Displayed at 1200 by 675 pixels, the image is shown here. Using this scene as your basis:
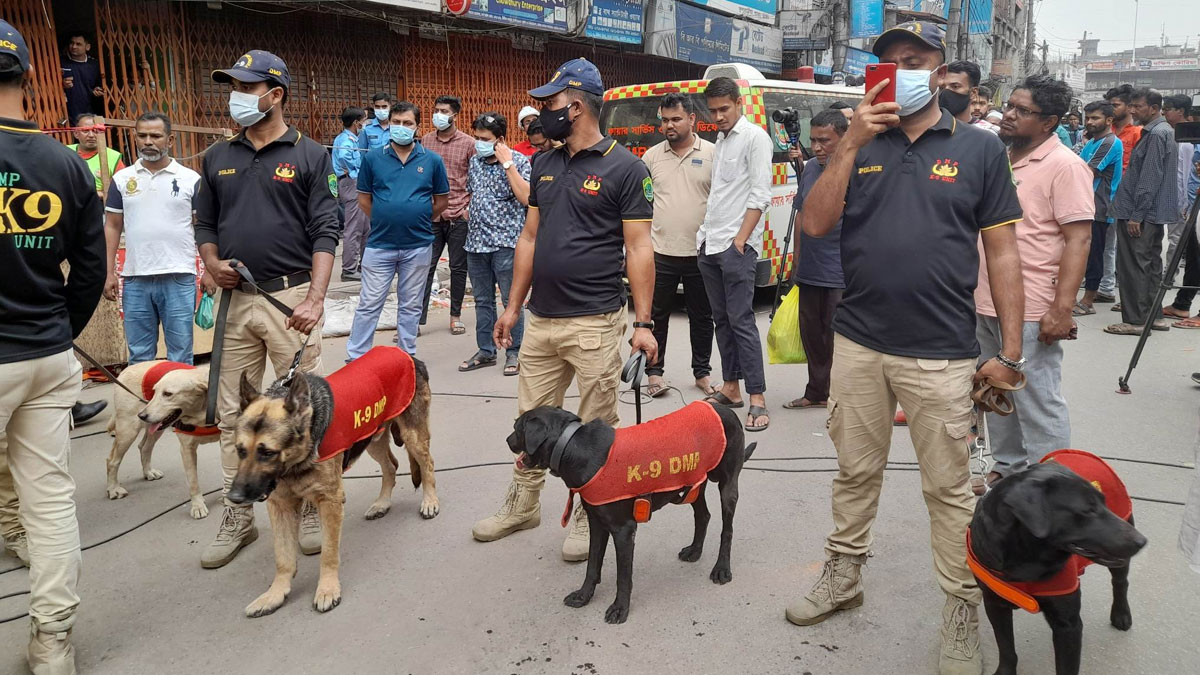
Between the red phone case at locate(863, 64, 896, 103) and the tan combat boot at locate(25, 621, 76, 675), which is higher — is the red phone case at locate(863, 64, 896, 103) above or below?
above

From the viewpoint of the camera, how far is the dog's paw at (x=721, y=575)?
3463 millimetres

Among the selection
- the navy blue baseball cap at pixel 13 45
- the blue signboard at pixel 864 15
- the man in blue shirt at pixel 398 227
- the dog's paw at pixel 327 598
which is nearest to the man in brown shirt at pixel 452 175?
the man in blue shirt at pixel 398 227

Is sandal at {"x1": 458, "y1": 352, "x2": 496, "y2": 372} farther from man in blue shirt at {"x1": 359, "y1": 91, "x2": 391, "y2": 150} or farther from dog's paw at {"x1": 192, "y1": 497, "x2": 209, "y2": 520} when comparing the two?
man in blue shirt at {"x1": 359, "y1": 91, "x2": 391, "y2": 150}

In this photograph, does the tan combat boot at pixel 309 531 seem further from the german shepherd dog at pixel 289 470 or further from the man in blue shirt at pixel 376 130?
the man in blue shirt at pixel 376 130

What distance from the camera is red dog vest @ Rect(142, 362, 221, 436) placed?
407 cm

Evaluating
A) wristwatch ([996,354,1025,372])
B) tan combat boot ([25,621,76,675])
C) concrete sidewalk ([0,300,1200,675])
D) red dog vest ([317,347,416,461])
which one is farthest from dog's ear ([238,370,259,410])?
wristwatch ([996,354,1025,372])

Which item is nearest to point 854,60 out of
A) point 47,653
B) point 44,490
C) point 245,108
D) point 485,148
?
point 485,148

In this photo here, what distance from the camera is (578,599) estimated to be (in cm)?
329

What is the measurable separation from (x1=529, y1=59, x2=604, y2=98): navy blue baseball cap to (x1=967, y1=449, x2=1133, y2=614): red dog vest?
7.65 feet

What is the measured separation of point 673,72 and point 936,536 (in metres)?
18.6

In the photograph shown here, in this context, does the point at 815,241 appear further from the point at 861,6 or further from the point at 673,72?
the point at 861,6

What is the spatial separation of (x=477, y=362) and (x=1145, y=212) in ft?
21.8

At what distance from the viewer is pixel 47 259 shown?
280cm

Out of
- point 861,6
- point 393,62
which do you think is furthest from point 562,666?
point 861,6
